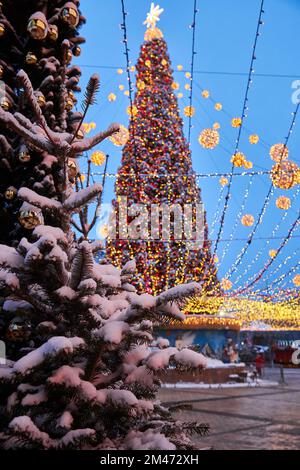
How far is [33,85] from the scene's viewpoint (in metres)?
3.75

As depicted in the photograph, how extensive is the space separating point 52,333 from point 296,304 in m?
32.7

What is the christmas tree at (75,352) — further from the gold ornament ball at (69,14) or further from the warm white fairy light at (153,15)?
the warm white fairy light at (153,15)

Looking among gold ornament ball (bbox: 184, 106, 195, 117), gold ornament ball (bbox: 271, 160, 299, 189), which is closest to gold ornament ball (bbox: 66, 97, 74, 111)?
gold ornament ball (bbox: 271, 160, 299, 189)

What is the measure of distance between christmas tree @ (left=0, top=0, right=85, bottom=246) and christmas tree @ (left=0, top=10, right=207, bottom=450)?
2.74 feet

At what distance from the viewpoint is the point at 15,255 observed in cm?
219

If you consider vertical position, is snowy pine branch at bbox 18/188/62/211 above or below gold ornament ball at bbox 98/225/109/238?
below

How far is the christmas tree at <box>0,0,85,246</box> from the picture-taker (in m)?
3.40

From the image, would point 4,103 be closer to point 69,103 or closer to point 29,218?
point 69,103

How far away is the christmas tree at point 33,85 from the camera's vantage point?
3404 millimetres

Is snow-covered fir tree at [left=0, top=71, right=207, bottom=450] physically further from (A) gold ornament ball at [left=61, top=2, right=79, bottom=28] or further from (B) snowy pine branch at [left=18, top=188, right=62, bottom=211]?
(A) gold ornament ball at [left=61, top=2, right=79, bottom=28]

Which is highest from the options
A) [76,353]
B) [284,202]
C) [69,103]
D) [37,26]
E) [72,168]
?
[284,202]

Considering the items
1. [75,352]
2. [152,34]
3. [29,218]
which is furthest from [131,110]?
[152,34]

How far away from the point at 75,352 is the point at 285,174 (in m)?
10.3
